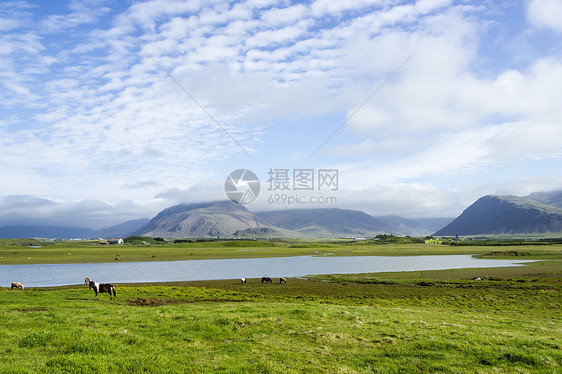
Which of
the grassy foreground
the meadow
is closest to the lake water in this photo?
the grassy foreground

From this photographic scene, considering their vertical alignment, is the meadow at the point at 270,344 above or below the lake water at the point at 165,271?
above

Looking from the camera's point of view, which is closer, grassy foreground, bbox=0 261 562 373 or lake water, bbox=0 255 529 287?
grassy foreground, bbox=0 261 562 373

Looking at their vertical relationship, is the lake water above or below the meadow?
below

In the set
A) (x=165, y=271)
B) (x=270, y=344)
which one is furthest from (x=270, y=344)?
(x=165, y=271)

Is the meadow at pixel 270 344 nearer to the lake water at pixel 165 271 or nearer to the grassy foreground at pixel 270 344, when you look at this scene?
→ the grassy foreground at pixel 270 344

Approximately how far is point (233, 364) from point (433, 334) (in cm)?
1067

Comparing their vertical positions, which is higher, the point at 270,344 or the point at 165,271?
the point at 270,344

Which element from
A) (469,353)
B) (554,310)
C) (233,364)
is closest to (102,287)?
(233,364)

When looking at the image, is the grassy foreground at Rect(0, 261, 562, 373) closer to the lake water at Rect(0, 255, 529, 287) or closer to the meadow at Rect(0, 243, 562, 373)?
the meadow at Rect(0, 243, 562, 373)

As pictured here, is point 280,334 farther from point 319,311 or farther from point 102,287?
point 102,287

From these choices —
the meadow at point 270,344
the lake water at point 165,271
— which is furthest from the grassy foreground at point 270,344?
the lake water at point 165,271

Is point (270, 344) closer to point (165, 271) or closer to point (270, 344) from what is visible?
point (270, 344)

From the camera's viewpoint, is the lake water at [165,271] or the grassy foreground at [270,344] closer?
the grassy foreground at [270,344]

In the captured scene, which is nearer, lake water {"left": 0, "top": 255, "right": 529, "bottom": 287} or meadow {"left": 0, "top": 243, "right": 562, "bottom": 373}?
meadow {"left": 0, "top": 243, "right": 562, "bottom": 373}
